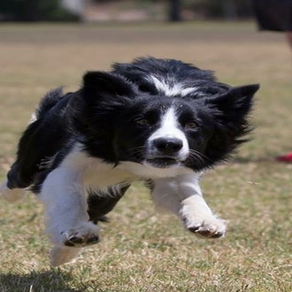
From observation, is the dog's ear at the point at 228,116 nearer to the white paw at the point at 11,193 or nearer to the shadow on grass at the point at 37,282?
the shadow on grass at the point at 37,282

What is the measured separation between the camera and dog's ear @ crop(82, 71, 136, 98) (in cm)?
420

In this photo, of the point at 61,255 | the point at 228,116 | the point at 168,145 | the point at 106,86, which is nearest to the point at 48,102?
the point at 61,255

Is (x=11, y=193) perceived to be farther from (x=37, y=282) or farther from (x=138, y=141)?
(x=138, y=141)

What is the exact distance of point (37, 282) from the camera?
14.8ft

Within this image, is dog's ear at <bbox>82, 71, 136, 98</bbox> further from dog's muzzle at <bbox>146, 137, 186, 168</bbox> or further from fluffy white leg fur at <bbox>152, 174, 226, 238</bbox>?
fluffy white leg fur at <bbox>152, 174, 226, 238</bbox>

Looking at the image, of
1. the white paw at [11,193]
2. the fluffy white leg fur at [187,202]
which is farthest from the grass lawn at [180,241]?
the fluffy white leg fur at [187,202]

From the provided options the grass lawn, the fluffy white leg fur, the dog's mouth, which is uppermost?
the dog's mouth

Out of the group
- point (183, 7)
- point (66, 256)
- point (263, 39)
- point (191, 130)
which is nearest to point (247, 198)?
point (66, 256)

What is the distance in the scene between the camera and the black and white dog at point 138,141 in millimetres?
4039

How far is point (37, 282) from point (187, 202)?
0.83 metres

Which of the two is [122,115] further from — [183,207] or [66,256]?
[66,256]

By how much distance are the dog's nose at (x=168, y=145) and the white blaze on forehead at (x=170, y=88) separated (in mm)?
400

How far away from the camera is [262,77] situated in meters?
19.8

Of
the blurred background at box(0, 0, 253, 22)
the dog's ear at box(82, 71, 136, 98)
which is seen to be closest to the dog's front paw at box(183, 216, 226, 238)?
the dog's ear at box(82, 71, 136, 98)
